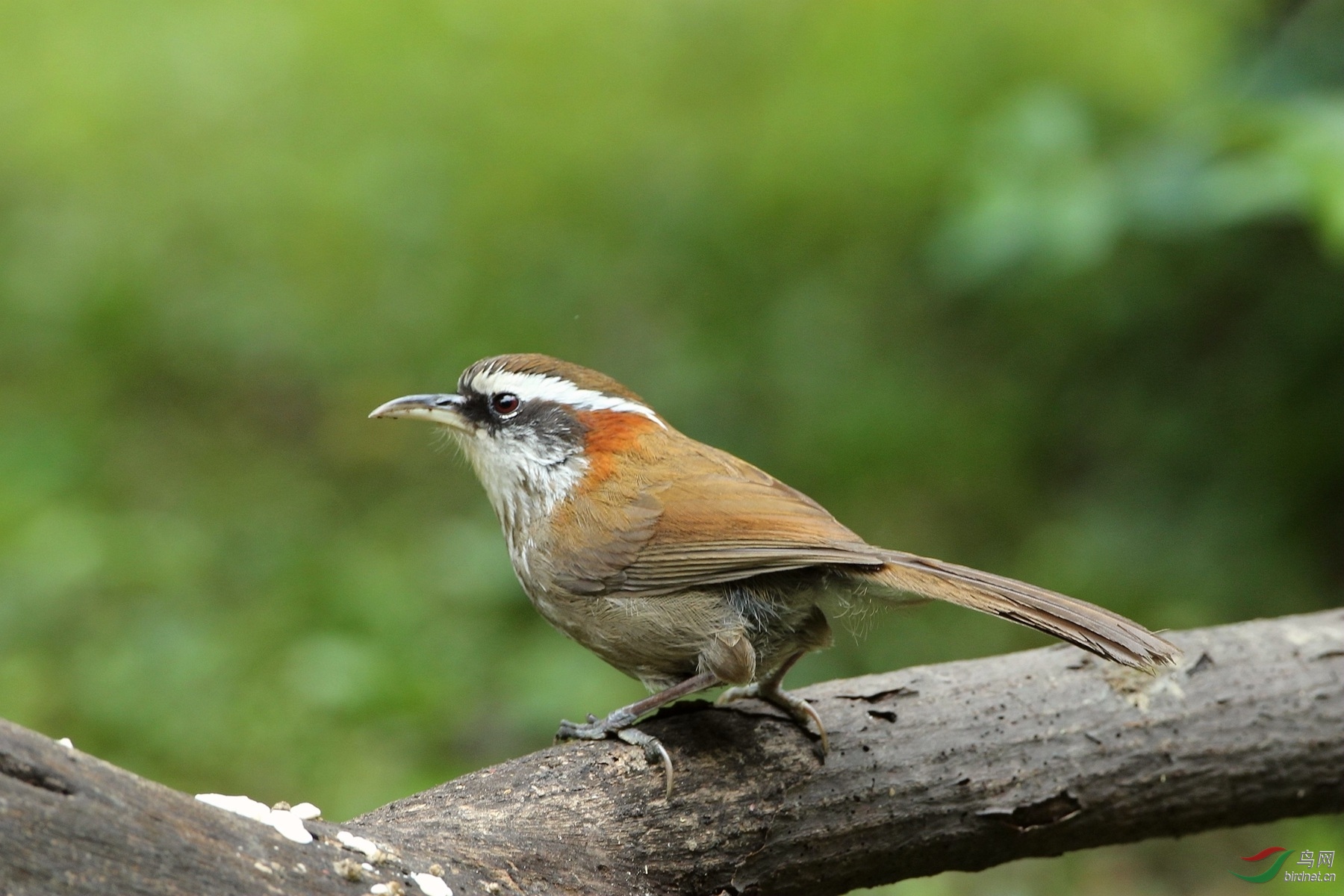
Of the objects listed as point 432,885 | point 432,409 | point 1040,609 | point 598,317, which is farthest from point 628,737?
point 598,317

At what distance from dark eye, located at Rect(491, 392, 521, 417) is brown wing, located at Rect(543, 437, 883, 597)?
0.43m

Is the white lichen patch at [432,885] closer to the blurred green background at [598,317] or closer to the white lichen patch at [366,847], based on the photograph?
the white lichen patch at [366,847]

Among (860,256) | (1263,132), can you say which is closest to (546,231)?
(860,256)

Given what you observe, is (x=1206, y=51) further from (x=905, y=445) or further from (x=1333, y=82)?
(x=905, y=445)

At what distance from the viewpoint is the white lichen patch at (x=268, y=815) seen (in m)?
2.62

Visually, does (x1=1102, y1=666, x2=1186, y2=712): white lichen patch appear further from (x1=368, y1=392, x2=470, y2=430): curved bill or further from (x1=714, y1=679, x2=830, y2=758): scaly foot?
(x1=368, y1=392, x2=470, y2=430): curved bill

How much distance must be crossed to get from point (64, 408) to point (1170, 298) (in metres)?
7.23

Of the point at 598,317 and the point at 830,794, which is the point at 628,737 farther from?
the point at 598,317

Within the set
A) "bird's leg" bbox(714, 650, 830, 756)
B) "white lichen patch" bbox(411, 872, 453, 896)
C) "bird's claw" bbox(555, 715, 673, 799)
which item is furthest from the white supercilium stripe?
"white lichen patch" bbox(411, 872, 453, 896)

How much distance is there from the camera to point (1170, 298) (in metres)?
7.80

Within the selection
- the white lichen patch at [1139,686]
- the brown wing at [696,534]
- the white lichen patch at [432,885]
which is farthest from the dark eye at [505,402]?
the white lichen patch at [1139,686]

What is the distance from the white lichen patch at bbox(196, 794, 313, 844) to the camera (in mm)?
2619

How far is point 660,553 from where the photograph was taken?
144 inches

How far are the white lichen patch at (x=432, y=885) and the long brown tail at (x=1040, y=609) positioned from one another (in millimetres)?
1384
